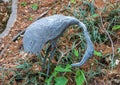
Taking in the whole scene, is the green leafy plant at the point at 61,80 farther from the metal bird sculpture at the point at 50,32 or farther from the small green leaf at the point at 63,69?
the metal bird sculpture at the point at 50,32

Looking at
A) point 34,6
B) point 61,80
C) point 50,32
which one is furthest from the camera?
point 34,6

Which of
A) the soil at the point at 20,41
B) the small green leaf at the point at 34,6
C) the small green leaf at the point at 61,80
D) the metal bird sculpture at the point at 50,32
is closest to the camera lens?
the metal bird sculpture at the point at 50,32

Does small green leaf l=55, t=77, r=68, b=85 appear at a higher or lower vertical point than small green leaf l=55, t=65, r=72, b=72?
lower

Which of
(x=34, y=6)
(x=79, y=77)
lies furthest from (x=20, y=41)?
(x=79, y=77)

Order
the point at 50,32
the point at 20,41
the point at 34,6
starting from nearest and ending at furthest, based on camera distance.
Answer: the point at 50,32 < the point at 20,41 < the point at 34,6

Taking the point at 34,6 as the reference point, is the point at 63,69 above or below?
below

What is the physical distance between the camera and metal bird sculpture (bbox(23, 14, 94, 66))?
2.73 metres

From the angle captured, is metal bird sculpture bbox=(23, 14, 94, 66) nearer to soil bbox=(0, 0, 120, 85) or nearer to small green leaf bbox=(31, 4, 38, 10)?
soil bbox=(0, 0, 120, 85)

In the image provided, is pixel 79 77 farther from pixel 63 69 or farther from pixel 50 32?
pixel 50 32

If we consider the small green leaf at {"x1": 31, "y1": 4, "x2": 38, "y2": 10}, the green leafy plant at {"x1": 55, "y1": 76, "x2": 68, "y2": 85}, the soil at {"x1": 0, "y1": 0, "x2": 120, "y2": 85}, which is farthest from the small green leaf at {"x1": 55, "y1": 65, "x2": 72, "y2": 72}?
the small green leaf at {"x1": 31, "y1": 4, "x2": 38, "y2": 10}

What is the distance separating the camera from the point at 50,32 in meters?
2.75

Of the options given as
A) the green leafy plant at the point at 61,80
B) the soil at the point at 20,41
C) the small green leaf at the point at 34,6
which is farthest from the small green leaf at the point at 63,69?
the small green leaf at the point at 34,6

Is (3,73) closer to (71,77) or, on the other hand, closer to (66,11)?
(71,77)

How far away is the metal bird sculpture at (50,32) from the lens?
2734 mm
